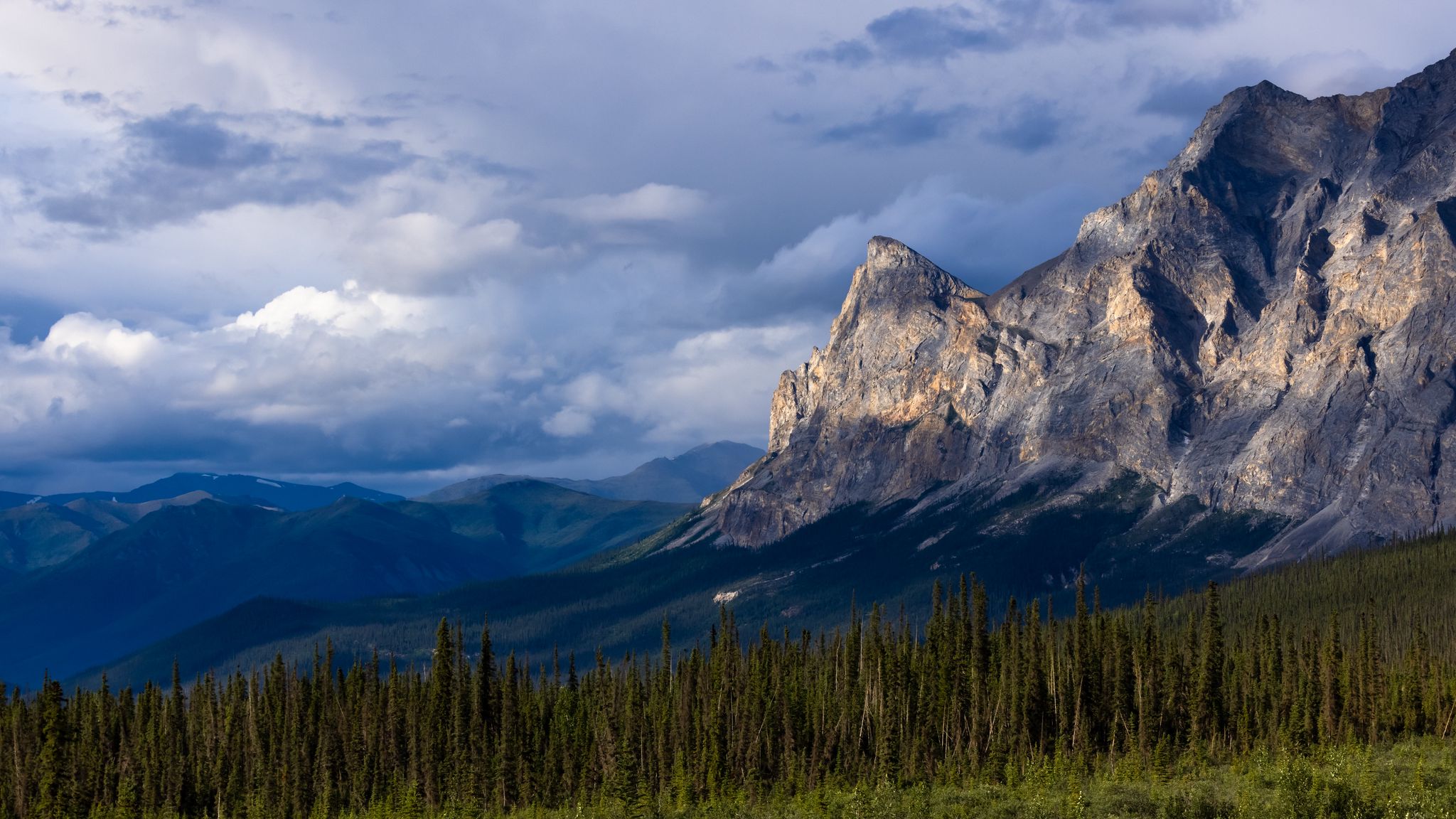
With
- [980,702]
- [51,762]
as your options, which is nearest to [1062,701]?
[980,702]

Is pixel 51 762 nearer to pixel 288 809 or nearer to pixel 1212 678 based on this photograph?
pixel 288 809

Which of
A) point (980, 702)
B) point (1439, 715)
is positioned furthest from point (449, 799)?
point (1439, 715)

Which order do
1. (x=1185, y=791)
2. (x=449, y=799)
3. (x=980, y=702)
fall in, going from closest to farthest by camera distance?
(x=1185, y=791) < (x=449, y=799) < (x=980, y=702)

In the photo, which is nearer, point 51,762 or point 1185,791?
point 1185,791

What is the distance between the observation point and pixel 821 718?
593ft

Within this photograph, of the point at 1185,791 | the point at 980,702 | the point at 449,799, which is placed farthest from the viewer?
the point at 980,702

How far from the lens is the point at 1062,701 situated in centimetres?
17638

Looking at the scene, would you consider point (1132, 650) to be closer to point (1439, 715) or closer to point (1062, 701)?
point (1062, 701)

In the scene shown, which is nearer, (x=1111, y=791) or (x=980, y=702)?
(x=1111, y=791)

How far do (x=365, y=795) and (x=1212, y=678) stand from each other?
101643 millimetres

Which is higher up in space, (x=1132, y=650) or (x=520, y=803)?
(x=1132, y=650)

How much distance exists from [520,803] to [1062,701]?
209ft

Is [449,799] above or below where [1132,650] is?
below

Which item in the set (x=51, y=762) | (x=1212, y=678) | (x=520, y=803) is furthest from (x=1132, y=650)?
(x=51, y=762)
